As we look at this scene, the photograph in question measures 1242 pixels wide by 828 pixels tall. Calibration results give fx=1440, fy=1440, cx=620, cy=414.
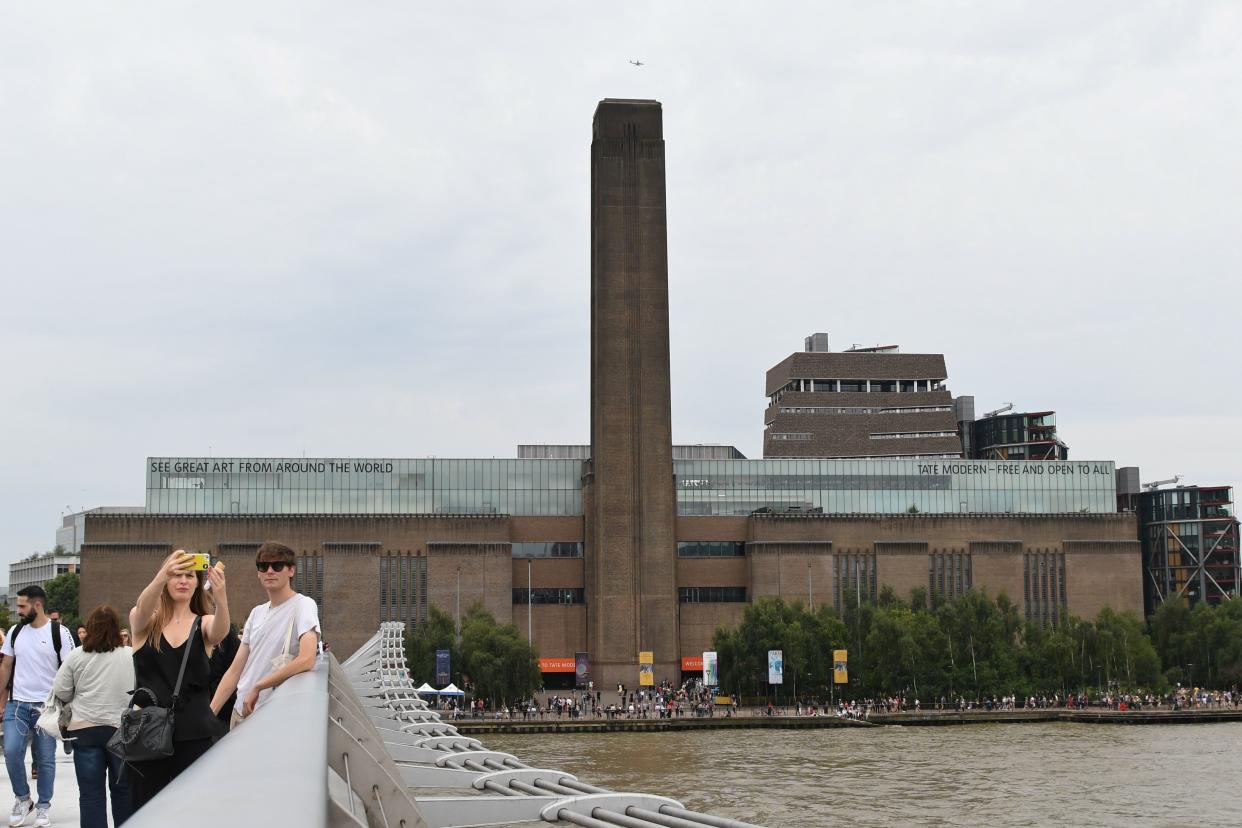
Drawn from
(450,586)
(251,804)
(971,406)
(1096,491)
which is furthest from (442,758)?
(971,406)

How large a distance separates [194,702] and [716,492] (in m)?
97.5

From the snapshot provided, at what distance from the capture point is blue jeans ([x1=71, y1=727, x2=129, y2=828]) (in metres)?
9.37

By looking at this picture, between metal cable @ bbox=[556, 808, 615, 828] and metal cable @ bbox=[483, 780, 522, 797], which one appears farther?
metal cable @ bbox=[483, 780, 522, 797]

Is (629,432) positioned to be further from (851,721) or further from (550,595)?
(851,721)

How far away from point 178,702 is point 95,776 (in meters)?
2.46

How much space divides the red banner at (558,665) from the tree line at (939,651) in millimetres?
11381

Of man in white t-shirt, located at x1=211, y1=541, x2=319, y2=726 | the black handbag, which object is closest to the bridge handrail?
the black handbag

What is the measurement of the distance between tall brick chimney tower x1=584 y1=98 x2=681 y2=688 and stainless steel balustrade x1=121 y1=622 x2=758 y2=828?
85911mm

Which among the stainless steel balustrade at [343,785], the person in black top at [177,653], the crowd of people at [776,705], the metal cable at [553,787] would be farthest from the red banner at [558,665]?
the person in black top at [177,653]

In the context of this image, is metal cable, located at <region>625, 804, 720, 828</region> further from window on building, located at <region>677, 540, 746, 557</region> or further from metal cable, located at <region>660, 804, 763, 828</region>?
window on building, located at <region>677, 540, 746, 557</region>

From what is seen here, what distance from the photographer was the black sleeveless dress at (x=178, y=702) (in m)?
7.48

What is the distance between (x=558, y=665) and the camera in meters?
98.6

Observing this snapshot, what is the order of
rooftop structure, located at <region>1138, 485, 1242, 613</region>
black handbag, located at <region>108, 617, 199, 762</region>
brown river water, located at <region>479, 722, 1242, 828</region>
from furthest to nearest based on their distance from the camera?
rooftop structure, located at <region>1138, 485, 1242, 613</region> < brown river water, located at <region>479, 722, 1242, 828</region> < black handbag, located at <region>108, 617, 199, 762</region>

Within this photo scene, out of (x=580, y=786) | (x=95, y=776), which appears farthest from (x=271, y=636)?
(x=95, y=776)
